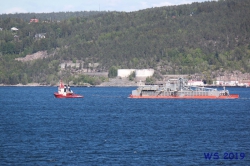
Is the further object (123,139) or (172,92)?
(172,92)

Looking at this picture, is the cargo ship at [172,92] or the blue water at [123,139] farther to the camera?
the cargo ship at [172,92]

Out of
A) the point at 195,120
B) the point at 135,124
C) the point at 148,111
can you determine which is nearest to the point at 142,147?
the point at 135,124

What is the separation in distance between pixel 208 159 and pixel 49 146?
15.4 metres

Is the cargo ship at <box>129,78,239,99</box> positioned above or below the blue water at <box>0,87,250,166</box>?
above

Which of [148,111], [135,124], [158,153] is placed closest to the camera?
[158,153]

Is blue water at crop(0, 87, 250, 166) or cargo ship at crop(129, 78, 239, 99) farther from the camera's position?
cargo ship at crop(129, 78, 239, 99)

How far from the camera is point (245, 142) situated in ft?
216

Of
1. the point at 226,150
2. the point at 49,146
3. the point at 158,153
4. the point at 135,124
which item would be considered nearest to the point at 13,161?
the point at 49,146

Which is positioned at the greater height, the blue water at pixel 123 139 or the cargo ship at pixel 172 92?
the cargo ship at pixel 172 92

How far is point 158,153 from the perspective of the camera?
195 feet

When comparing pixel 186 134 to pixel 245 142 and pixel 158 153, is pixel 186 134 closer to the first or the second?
pixel 245 142

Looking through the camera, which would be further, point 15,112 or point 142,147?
point 15,112

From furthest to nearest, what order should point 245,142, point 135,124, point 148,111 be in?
point 148,111 → point 135,124 → point 245,142

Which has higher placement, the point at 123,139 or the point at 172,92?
the point at 172,92
